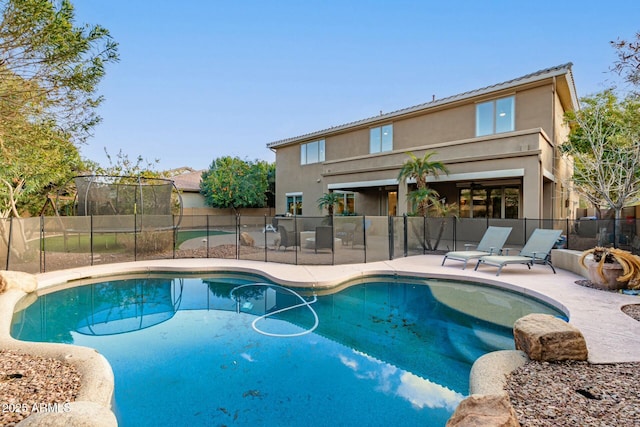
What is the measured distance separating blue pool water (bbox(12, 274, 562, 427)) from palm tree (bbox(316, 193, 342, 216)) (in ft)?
30.3

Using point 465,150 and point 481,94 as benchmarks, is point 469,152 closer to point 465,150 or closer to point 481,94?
point 465,150

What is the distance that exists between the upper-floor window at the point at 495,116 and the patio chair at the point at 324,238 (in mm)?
7417

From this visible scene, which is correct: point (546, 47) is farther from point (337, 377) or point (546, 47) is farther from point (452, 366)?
point (337, 377)

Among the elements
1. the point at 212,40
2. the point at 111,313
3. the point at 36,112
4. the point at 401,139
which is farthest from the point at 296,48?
the point at 111,313

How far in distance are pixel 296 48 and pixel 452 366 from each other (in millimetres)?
15810

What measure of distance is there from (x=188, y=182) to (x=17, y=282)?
86.5ft

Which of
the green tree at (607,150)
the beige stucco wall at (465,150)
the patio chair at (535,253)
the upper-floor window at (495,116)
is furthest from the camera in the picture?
the upper-floor window at (495,116)

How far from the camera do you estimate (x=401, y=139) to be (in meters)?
15.9

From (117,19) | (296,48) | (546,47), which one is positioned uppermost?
(296,48)

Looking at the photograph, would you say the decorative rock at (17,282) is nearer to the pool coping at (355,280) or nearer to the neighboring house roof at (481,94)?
the pool coping at (355,280)

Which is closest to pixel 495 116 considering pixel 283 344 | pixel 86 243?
pixel 283 344

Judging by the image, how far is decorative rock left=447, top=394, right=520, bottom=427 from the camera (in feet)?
7.43

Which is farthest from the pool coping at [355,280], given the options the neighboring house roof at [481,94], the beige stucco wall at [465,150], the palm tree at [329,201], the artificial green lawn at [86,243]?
the palm tree at [329,201]

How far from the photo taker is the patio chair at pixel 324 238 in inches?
432
